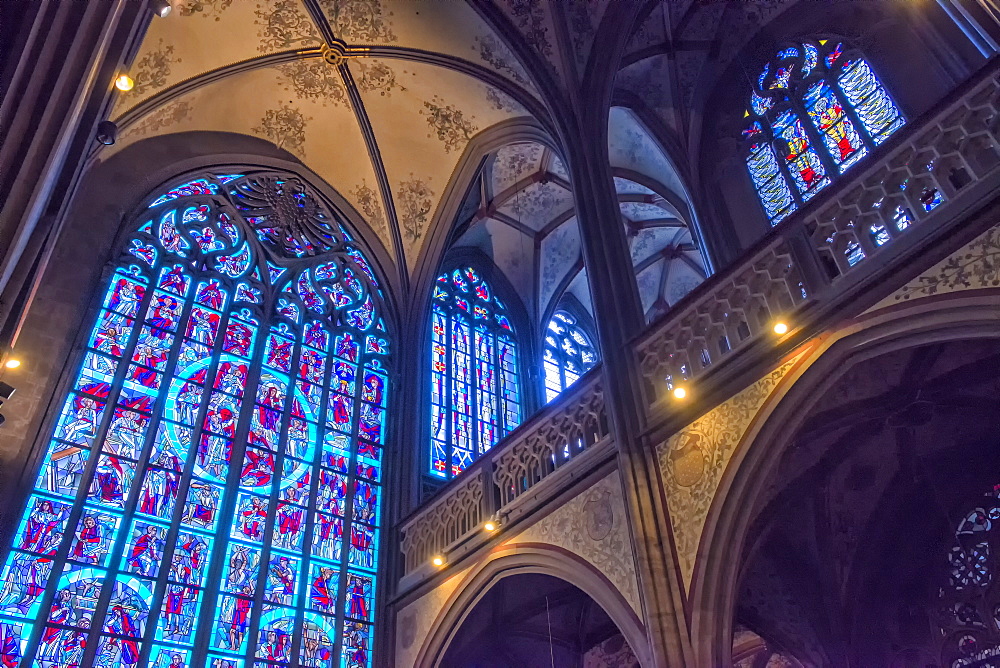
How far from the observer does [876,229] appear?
619 cm

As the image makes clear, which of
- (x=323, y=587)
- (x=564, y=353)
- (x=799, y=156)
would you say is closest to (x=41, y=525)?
(x=323, y=587)

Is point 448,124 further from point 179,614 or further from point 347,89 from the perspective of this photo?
point 179,614

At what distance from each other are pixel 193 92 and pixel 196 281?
283cm

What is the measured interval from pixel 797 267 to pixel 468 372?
737cm

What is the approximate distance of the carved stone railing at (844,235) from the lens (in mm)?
5523

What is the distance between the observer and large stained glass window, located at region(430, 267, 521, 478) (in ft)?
40.1

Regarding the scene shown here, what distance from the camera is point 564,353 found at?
592 inches

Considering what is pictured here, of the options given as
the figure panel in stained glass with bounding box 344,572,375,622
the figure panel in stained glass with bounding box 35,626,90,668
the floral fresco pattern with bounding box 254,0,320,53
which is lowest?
the figure panel in stained glass with bounding box 35,626,90,668

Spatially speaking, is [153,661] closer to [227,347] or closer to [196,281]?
[227,347]

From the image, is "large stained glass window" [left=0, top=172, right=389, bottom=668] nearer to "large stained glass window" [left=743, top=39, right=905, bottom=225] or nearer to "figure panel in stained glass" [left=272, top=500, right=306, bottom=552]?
"figure panel in stained glass" [left=272, top=500, right=306, bottom=552]

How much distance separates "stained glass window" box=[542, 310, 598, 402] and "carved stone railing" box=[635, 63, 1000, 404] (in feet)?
22.4

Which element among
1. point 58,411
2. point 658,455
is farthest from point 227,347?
point 658,455

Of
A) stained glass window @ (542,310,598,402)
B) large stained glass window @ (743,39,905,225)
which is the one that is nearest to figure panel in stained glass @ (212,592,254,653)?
stained glass window @ (542,310,598,402)

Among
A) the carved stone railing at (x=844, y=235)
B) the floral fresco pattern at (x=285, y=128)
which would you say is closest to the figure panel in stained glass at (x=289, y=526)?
the carved stone railing at (x=844, y=235)
